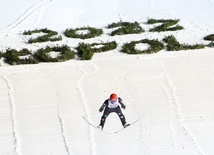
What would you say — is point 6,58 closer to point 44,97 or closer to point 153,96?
point 44,97

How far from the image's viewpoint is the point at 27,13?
21.0 metres

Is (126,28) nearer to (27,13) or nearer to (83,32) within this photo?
(83,32)

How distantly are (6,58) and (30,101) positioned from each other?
304 centimetres

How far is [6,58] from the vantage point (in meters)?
17.4

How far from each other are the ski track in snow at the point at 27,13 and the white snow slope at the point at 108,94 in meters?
0.04

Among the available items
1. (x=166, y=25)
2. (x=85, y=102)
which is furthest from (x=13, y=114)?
(x=166, y=25)

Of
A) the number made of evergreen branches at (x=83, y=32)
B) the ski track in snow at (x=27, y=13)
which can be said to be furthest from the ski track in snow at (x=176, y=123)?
the ski track in snow at (x=27, y=13)

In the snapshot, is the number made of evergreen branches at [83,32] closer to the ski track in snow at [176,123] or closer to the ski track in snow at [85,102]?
the ski track in snow at [85,102]

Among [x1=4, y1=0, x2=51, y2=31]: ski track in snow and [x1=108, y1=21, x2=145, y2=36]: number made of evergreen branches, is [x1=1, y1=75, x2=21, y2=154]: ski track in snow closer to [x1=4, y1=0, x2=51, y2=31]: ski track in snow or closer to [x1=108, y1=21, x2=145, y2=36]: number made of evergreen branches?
[x1=4, y1=0, x2=51, y2=31]: ski track in snow

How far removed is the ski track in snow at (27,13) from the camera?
19.8m

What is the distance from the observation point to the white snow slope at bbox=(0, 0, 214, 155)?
500 inches

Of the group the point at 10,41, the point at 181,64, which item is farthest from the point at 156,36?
the point at 10,41

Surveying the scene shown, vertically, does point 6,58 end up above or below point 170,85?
above

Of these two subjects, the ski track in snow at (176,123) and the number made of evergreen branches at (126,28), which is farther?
the number made of evergreen branches at (126,28)
